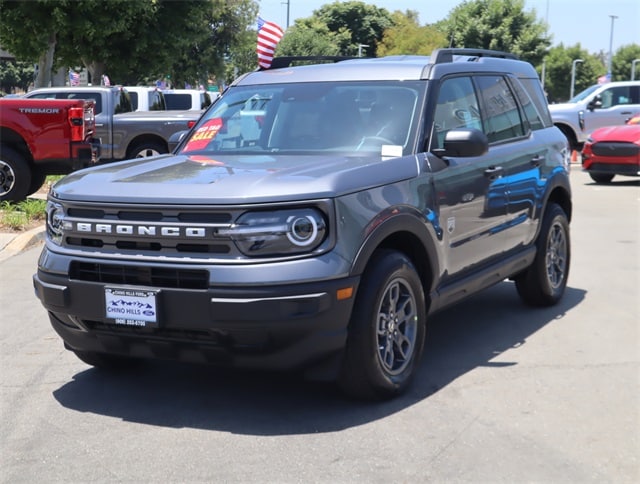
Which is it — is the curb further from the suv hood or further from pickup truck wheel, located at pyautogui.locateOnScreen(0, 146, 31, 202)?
the suv hood

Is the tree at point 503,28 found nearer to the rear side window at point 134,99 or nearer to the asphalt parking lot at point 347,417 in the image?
the rear side window at point 134,99

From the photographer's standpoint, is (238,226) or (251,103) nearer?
(238,226)

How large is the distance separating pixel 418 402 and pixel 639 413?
1.13m

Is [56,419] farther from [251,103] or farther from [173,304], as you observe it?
[251,103]

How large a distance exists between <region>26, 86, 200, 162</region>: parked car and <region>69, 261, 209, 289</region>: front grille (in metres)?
13.0

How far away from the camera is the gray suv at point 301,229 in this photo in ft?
14.3

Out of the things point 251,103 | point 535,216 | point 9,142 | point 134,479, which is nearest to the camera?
point 134,479

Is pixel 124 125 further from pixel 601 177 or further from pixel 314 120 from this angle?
pixel 314 120

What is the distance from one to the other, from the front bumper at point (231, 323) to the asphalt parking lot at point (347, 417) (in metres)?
0.38

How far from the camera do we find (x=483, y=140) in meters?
5.34

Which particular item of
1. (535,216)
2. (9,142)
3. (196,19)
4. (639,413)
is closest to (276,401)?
(639,413)

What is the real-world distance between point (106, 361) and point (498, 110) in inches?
125

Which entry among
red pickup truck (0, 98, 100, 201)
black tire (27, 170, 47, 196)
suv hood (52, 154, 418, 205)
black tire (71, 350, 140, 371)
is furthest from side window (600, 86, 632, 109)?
black tire (71, 350, 140, 371)

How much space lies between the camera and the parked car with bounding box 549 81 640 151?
928 inches
